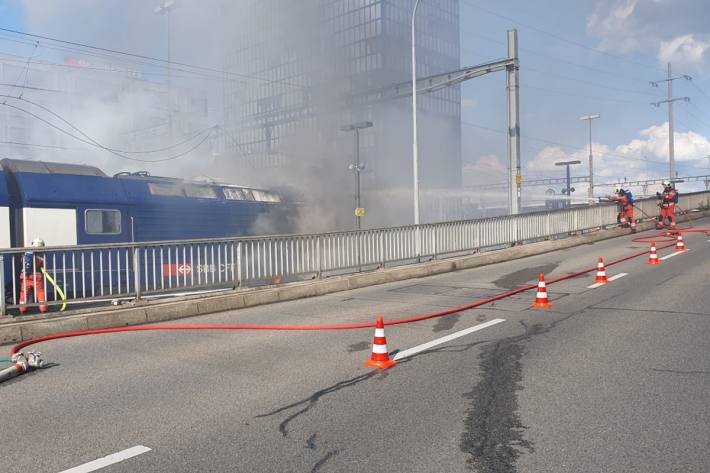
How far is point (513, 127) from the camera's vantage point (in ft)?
54.1

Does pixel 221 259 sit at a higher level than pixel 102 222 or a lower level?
lower

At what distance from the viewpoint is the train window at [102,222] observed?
11.2 m

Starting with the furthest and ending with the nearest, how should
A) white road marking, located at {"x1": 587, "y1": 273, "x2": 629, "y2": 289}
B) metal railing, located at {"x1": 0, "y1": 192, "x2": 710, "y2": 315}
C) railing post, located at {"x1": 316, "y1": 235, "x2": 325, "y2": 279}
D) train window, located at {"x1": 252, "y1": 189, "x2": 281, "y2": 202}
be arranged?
train window, located at {"x1": 252, "y1": 189, "x2": 281, "y2": 202}, railing post, located at {"x1": 316, "y1": 235, "x2": 325, "y2": 279}, white road marking, located at {"x1": 587, "y1": 273, "x2": 629, "y2": 289}, metal railing, located at {"x1": 0, "y1": 192, "x2": 710, "y2": 315}

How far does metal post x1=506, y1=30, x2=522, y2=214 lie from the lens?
16.5 m

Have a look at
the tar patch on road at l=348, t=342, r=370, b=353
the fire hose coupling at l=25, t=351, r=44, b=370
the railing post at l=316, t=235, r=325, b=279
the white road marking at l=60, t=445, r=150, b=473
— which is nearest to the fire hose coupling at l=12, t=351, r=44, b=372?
the fire hose coupling at l=25, t=351, r=44, b=370

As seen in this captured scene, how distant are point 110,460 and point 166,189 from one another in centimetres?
1083

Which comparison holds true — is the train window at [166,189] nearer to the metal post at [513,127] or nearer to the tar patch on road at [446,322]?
the tar patch on road at [446,322]

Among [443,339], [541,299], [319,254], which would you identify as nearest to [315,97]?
[319,254]

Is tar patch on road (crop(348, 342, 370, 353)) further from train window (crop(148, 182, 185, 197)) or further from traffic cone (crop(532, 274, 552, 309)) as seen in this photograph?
train window (crop(148, 182, 185, 197))

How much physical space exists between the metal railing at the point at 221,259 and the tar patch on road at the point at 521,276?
2203 mm

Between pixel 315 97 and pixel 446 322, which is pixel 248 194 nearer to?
pixel 446 322

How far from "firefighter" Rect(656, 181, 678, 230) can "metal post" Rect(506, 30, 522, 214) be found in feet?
22.6

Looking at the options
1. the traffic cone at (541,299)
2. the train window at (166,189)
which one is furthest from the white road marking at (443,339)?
the train window at (166,189)

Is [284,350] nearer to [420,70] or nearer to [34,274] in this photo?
[34,274]
